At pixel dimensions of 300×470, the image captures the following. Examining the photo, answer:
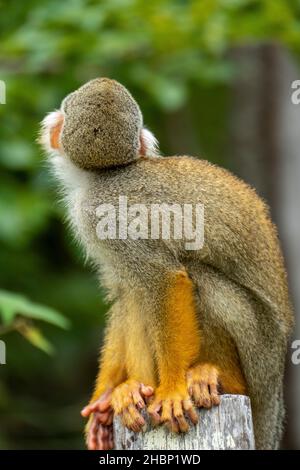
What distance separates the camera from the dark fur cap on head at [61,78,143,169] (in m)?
6.12

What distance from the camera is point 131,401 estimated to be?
5.64 meters

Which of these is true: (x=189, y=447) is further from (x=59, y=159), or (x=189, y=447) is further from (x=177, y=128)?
(x=177, y=128)

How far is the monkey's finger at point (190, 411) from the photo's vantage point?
5184mm

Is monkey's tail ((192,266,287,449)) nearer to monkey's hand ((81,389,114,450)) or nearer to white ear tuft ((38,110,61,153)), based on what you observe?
monkey's hand ((81,389,114,450))

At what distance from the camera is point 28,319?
7070 millimetres

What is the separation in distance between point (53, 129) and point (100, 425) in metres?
2.11

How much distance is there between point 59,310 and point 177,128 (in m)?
3.29

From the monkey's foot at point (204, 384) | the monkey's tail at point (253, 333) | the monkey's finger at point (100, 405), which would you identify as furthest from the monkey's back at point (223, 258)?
the monkey's finger at point (100, 405)

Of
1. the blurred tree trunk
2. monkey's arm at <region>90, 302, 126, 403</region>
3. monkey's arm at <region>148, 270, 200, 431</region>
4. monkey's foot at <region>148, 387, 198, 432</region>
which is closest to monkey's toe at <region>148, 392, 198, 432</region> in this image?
monkey's foot at <region>148, 387, 198, 432</region>

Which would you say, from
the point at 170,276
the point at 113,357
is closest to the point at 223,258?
the point at 170,276
